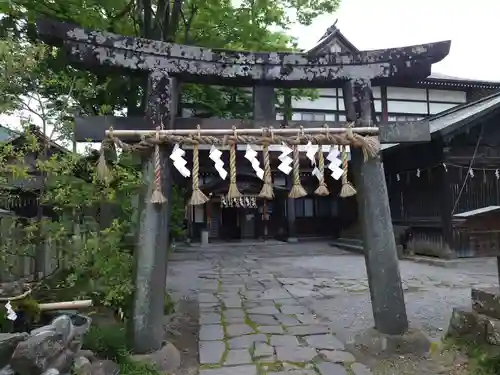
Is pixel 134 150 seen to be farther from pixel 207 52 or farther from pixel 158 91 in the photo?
pixel 207 52

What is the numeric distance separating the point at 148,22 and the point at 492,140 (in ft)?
39.6

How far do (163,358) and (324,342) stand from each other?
218 centimetres

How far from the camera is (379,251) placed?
15.6ft

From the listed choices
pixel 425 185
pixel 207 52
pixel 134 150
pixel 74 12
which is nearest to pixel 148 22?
pixel 74 12

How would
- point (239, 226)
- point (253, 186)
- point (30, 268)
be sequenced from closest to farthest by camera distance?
point (30, 268)
point (253, 186)
point (239, 226)

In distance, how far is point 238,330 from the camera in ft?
18.8

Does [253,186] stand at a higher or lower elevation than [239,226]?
higher

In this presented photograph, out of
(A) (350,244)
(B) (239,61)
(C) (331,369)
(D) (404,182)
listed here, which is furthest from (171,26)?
(A) (350,244)

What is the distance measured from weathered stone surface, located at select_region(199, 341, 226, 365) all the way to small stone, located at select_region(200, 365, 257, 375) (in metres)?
0.22

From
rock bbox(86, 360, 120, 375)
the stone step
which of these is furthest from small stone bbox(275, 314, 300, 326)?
the stone step

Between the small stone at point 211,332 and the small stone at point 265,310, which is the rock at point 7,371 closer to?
the small stone at point 211,332

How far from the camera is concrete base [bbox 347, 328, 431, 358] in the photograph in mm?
4641

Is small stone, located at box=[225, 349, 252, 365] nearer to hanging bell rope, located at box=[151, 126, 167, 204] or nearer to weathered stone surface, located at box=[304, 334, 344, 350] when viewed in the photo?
weathered stone surface, located at box=[304, 334, 344, 350]

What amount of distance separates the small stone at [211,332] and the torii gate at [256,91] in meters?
1.13
